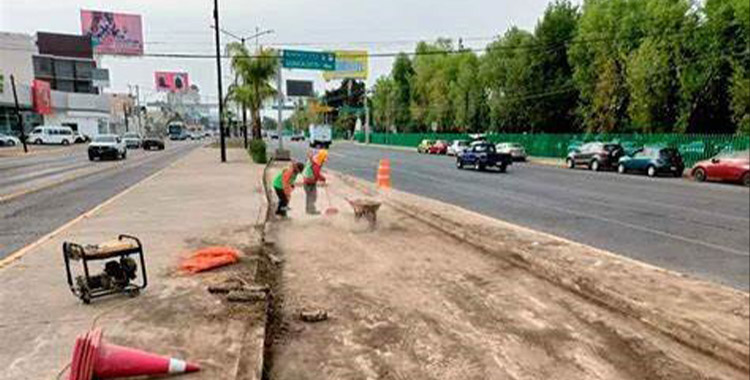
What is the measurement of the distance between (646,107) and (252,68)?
26.7 metres

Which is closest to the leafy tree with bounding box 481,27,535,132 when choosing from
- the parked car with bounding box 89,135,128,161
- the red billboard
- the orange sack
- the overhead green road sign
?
the overhead green road sign

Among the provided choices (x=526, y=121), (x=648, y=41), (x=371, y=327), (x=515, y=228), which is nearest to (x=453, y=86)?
(x=526, y=121)

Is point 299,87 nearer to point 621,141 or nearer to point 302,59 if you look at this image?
point 302,59

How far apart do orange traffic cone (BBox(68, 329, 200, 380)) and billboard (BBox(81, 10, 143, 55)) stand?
283 ft

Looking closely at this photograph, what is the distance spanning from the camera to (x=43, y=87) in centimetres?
6388

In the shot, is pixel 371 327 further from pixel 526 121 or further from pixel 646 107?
pixel 526 121

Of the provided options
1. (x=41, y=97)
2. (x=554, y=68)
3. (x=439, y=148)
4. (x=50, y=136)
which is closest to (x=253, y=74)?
(x=439, y=148)

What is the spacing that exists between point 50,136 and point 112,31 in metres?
28.6

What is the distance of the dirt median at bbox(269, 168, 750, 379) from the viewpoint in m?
4.47

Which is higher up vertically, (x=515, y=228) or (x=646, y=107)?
(x=646, y=107)

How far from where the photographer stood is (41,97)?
207ft

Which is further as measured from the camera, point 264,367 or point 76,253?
point 76,253

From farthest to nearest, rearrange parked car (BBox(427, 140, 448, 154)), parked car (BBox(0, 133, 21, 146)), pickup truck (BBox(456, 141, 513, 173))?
1. parked car (BBox(0, 133, 21, 146))
2. parked car (BBox(427, 140, 448, 154))
3. pickup truck (BBox(456, 141, 513, 173))

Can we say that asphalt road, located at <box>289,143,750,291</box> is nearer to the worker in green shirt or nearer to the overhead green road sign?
the worker in green shirt
